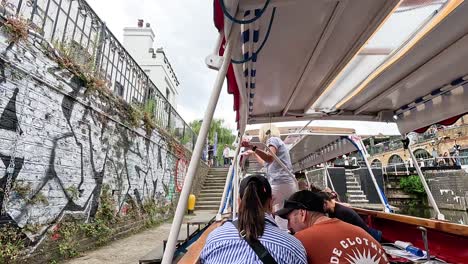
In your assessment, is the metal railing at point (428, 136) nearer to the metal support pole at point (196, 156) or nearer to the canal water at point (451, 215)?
the canal water at point (451, 215)

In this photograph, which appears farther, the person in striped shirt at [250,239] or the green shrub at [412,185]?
the green shrub at [412,185]

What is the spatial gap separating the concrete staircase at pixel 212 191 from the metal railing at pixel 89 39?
15.6 feet

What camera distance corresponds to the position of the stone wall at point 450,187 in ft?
47.7

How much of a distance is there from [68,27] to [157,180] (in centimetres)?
495

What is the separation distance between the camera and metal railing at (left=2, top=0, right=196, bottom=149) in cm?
371

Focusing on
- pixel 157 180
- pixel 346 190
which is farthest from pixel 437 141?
pixel 157 180

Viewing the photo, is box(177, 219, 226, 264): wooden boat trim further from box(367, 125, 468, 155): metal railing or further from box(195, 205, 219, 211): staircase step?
box(367, 125, 468, 155): metal railing

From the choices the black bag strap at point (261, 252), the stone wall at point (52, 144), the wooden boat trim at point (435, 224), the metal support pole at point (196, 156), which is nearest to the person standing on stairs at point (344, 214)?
the wooden boat trim at point (435, 224)

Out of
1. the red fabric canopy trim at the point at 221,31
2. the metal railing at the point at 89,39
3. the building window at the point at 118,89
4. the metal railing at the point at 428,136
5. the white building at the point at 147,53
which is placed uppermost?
the white building at the point at 147,53

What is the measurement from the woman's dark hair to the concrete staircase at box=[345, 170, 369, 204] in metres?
14.7

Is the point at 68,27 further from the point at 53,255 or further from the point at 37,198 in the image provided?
the point at 53,255

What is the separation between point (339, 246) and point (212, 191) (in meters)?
11.4

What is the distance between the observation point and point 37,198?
3.41 meters

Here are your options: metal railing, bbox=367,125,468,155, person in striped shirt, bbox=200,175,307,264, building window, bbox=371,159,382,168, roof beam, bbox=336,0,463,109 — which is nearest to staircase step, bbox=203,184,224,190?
roof beam, bbox=336,0,463,109
